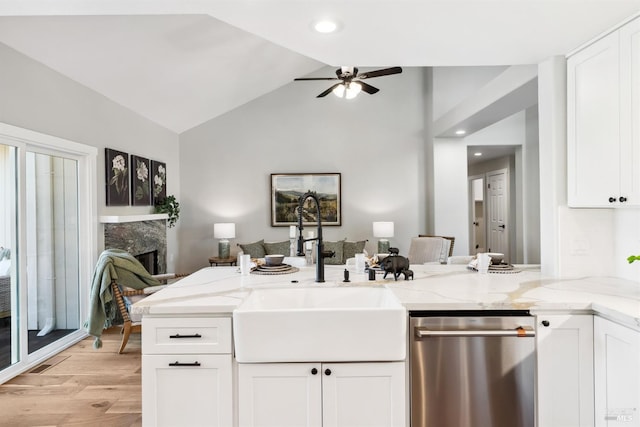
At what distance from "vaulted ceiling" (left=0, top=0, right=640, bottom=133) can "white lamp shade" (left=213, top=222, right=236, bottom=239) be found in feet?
7.61

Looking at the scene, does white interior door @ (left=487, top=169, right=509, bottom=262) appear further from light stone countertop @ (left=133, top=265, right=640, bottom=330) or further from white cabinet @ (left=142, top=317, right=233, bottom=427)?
white cabinet @ (left=142, top=317, right=233, bottom=427)

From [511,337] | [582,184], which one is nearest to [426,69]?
[582,184]

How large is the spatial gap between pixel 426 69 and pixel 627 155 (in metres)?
4.93

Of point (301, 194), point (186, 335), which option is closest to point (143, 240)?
point (301, 194)

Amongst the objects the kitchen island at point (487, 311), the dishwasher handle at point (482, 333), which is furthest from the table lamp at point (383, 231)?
the dishwasher handle at point (482, 333)

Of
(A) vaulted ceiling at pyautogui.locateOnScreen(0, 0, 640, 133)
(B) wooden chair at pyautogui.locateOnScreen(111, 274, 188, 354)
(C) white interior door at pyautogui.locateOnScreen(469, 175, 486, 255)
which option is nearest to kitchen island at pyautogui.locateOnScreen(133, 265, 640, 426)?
(A) vaulted ceiling at pyautogui.locateOnScreen(0, 0, 640, 133)

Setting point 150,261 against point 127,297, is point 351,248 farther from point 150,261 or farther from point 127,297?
point 127,297

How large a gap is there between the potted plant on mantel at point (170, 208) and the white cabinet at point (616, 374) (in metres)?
5.26

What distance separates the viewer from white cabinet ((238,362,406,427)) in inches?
68.1

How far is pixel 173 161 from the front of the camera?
6.36m

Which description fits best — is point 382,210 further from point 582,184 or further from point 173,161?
point 582,184

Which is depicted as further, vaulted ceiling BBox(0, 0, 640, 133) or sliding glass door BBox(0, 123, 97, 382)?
sliding glass door BBox(0, 123, 97, 382)

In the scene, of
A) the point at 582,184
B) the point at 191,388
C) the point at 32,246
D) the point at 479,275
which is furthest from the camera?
the point at 32,246

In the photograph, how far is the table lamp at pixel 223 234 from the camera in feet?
20.0
